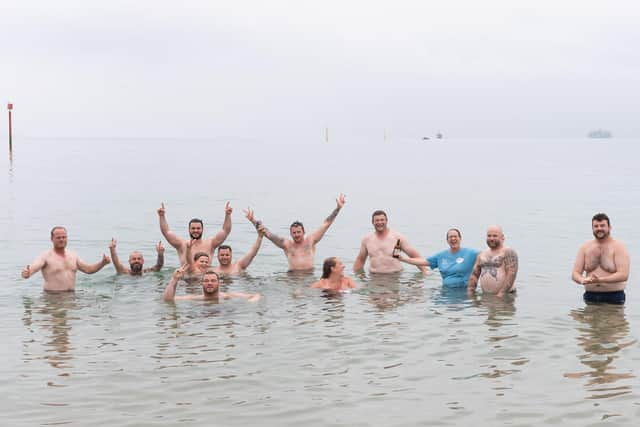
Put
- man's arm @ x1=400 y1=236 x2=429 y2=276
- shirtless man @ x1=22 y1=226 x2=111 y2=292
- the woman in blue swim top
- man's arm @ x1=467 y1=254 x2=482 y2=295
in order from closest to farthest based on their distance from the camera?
man's arm @ x1=467 y1=254 x2=482 y2=295
shirtless man @ x1=22 y1=226 x2=111 y2=292
the woman in blue swim top
man's arm @ x1=400 y1=236 x2=429 y2=276

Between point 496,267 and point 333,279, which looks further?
point 333,279

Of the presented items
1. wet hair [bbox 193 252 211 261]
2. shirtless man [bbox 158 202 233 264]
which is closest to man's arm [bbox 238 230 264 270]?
shirtless man [bbox 158 202 233 264]

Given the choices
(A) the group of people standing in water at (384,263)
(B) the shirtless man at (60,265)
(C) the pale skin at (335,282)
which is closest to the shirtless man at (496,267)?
(A) the group of people standing in water at (384,263)

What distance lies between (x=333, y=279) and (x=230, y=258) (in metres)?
2.91

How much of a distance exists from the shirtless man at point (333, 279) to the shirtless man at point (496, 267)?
2581 mm

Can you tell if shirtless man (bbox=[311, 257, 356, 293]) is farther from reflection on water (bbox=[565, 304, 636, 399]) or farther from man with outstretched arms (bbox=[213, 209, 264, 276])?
reflection on water (bbox=[565, 304, 636, 399])

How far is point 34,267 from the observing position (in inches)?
589

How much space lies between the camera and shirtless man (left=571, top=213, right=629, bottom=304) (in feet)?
42.9

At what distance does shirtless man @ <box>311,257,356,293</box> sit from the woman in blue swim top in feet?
4.16

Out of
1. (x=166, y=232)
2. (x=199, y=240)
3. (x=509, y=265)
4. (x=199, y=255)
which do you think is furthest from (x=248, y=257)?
(x=509, y=265)

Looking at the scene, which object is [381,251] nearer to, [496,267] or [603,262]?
[496,267]

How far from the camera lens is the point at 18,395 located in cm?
962

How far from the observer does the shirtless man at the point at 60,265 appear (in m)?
15.4

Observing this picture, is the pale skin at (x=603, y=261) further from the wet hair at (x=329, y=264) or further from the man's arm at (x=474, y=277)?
the wet hair at (x=329, y=264)
